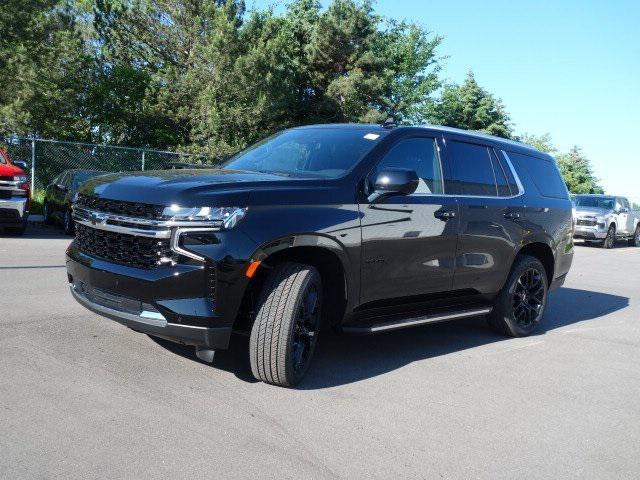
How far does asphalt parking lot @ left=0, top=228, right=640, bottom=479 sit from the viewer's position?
3146 millimetres

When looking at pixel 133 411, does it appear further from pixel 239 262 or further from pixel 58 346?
pixel 58 346

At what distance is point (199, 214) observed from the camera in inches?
148

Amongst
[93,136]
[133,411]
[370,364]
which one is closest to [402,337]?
[370,364]

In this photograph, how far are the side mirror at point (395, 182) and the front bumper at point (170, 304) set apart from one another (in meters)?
1.43

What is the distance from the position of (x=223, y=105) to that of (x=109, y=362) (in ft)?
86.2

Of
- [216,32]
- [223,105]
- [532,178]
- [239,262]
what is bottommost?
[239,262]

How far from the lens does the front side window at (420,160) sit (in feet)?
16.2

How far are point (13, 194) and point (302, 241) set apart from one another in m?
9.14

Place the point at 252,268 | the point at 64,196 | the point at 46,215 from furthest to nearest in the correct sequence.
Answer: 1. the point at 46,215
2. the point at 64,196
3. the point at 252,268

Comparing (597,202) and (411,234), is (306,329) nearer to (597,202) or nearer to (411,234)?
(411,234)

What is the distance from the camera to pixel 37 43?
87.1ft

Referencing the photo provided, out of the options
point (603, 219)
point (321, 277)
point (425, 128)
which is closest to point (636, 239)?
point (603, 219)

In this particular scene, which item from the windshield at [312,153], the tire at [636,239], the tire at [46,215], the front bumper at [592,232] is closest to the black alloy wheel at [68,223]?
the tire at [46,215]

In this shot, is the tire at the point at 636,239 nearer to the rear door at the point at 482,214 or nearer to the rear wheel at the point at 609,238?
the rear wheel at the point at 609,238
